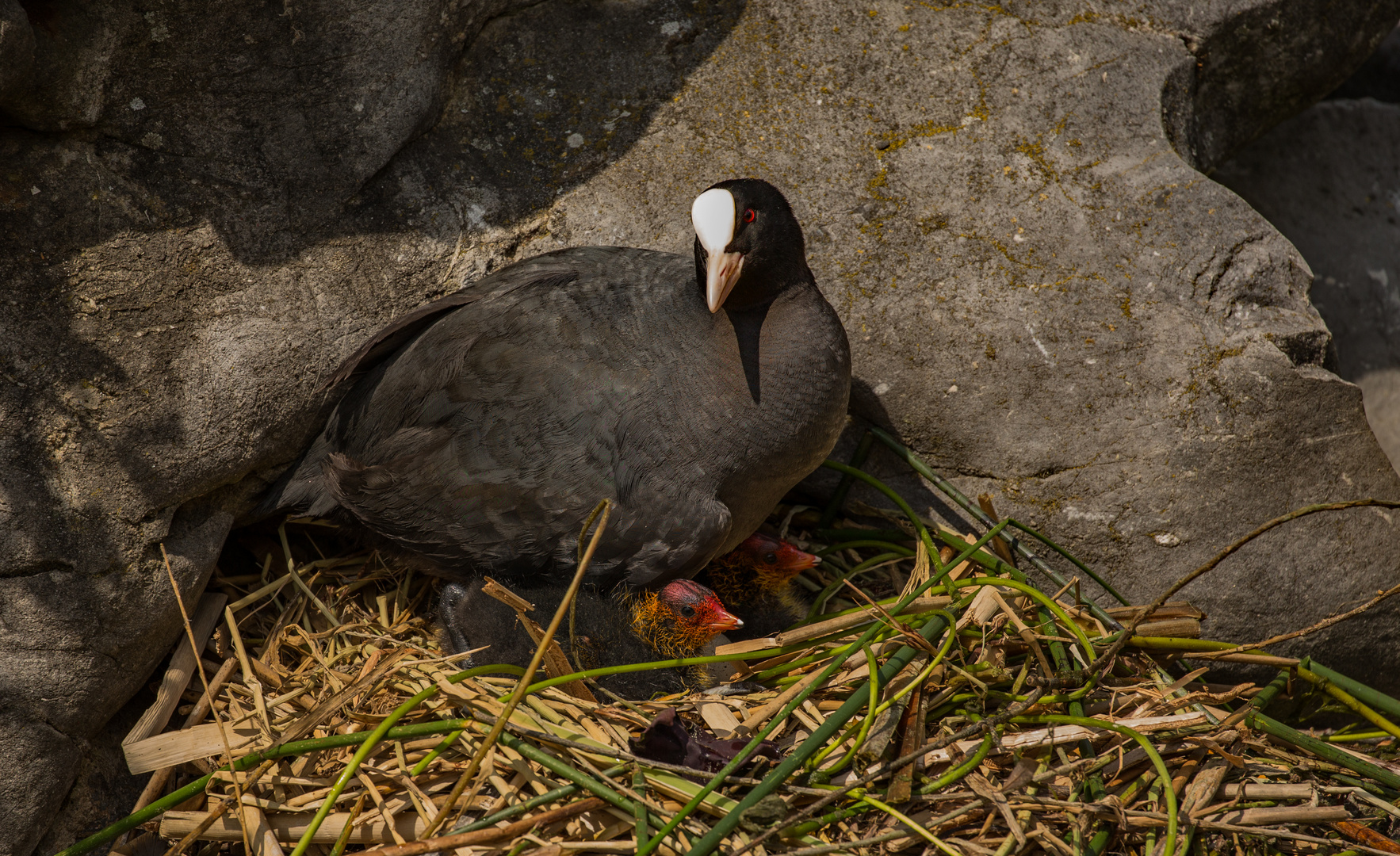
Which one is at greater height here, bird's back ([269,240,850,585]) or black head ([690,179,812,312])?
black head ([690,179,812,312])

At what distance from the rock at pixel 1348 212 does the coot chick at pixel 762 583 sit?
2.62 m

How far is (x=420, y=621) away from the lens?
8.93ft

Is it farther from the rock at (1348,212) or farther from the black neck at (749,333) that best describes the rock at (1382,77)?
the black neck at (749,333)

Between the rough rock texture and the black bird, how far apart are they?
1.05ft

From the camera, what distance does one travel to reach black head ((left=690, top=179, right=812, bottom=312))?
2.27m

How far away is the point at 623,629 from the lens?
241 centimetres

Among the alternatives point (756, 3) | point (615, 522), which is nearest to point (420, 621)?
point (615, 522)

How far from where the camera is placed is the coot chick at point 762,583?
267 centimetres

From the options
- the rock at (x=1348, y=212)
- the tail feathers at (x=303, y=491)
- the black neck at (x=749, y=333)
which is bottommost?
the rock at (x=1348, y=212)

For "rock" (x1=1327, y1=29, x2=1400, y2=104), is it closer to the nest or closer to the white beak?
the nest

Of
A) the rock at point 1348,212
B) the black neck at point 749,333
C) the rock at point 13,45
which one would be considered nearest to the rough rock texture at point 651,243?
the rock at point 13,45

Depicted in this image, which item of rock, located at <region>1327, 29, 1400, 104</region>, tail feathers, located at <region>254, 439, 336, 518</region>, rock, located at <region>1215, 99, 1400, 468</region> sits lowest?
rock, located at <region>1215, 99, 1400, 468</region>

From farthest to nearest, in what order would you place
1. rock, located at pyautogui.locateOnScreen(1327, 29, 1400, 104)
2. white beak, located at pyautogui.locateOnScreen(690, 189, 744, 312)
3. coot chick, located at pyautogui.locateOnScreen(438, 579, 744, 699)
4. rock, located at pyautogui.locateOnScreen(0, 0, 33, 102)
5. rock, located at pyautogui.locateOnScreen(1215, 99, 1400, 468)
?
rock, located at pyautogui.locateOnScreen(1327, 29, 1400, 104) → rock, located at pyautogui.locateOnScreen(1215, 99, 1400, 468) → coot chick, located at pyautogui.locateOnScreen(438, 579, 744, 699) → white beak, located at pyautogui.locateOnScreen(690, 189, 744, 312) → rock, located at pyautogui.locateOnScreen(0, 0, 33, 102)

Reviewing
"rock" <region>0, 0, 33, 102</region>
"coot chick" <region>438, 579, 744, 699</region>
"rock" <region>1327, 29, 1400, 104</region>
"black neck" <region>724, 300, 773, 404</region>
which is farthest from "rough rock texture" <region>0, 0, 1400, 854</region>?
"rock" <region>1327, 29, 1400, 104</region>
